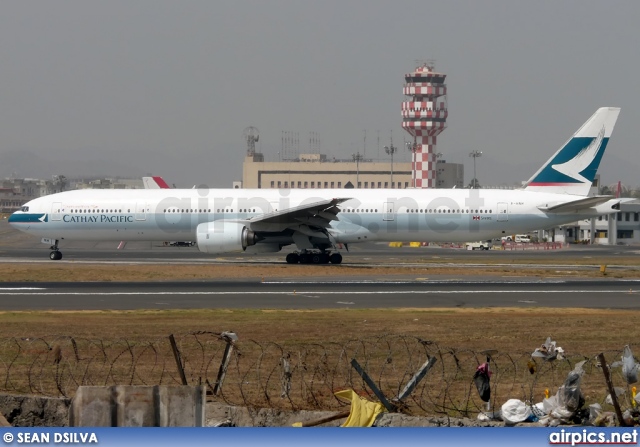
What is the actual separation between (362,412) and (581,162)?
4558cm

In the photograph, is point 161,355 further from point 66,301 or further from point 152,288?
point 152,288

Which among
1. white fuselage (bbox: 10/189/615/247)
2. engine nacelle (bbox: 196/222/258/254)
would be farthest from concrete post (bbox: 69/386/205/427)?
white fuselage (bbox: 10/189/615/247)

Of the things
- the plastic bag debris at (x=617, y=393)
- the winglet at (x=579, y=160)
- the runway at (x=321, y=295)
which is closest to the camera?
the plastic bag debris at (x=617, y=393)

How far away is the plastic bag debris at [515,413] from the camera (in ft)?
50.2

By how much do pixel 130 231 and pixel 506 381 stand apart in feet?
134

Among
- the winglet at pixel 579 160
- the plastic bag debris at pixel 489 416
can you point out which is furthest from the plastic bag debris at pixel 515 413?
the winglet at pixel 579 160

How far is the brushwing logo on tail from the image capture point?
57.3 meters

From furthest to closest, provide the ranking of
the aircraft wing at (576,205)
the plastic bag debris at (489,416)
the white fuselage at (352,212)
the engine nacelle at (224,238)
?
the white fuselage at (352,212) → the aircraft wing at (576,205) → the engine nacelle at (224,238) → the plastic bag debris at (489,416)

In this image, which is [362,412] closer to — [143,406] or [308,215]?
[143,406]

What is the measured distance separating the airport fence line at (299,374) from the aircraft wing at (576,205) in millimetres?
32051

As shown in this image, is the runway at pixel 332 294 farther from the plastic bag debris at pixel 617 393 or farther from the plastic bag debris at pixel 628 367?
the plastic bag debris at pixel 628 367

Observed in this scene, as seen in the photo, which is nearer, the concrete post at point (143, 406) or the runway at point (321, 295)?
the concrete post at point (143, 406)

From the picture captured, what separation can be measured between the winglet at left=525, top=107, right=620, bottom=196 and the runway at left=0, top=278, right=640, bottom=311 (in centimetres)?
1375

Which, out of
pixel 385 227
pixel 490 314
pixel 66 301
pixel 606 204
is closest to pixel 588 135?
pixel 606 204
